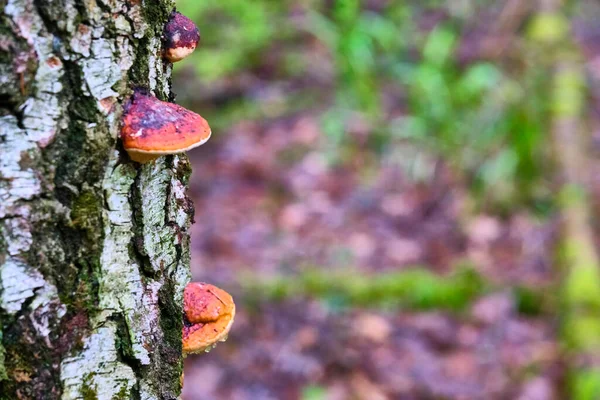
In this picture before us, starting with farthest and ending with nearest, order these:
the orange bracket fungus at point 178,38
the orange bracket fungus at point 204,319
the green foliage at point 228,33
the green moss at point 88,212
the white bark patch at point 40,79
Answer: the green foliage at point 228,33
the orange bracket fungus at point 204,319
the orange bracket fungus at point 178,38
the green moss at point 88,212
the white bark patch at point 40,79

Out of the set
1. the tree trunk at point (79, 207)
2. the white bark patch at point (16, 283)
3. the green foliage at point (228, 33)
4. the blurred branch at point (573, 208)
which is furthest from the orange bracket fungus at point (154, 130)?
the green foliage at point (228, 33)

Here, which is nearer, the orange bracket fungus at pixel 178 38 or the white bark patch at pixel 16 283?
the white bark patch at pixel 16 283

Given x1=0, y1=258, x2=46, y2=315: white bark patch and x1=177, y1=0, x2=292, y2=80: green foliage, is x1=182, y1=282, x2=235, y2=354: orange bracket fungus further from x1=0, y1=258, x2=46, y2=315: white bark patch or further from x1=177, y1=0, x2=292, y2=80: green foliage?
x1=177, y1=0, x2=292, y2=80: green foliage

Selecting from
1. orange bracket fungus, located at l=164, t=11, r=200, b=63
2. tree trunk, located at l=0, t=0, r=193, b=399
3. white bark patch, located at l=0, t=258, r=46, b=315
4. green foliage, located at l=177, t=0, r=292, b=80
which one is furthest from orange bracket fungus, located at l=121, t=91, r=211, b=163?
green foliage, located at l=177, t=0, r=292, b=80

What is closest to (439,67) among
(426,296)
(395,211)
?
(395,211)

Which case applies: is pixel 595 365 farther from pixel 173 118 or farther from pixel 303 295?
pixel 173 118

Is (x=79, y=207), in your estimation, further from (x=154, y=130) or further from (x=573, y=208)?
(x=573, y=208)

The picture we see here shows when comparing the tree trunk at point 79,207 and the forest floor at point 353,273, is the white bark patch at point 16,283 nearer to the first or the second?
the tree trunk at point 79,207
